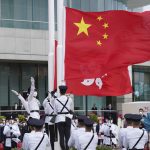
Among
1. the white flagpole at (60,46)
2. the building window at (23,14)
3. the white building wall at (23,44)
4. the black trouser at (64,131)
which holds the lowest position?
the black trouser at (64,131)

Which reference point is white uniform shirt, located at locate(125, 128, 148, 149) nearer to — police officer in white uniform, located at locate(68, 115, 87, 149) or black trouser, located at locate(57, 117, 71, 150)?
→ police officer in white uniform, located at locate(68, 115, 87, 149)

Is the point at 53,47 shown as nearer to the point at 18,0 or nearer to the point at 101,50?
the point at 101,50

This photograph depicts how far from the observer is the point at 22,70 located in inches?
1705

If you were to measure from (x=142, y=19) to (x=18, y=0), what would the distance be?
28235mm

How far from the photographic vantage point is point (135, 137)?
10578 millimetres

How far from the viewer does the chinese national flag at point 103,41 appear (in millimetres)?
14398

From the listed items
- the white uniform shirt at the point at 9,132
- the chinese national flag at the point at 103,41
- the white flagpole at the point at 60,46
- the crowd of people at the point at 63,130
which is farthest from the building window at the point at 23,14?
the chinese national flag at the point at 103,41

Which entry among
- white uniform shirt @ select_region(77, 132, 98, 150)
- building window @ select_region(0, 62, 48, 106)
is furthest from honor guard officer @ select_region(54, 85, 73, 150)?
building window @ select_region(0, 62, 48, 106)

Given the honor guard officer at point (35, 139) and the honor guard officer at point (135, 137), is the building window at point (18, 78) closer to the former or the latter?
the honor guard officer at point (135, 137)

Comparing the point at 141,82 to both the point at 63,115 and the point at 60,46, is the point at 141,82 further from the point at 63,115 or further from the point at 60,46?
the point at 63,115

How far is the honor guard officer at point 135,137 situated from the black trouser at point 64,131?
3.38m

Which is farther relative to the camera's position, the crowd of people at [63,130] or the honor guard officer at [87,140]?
the honor guard officer at [87,140]

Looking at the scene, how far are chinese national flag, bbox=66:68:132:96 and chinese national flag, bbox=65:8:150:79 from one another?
0.22m

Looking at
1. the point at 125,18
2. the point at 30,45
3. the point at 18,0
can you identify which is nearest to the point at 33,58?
the point at 30,45
